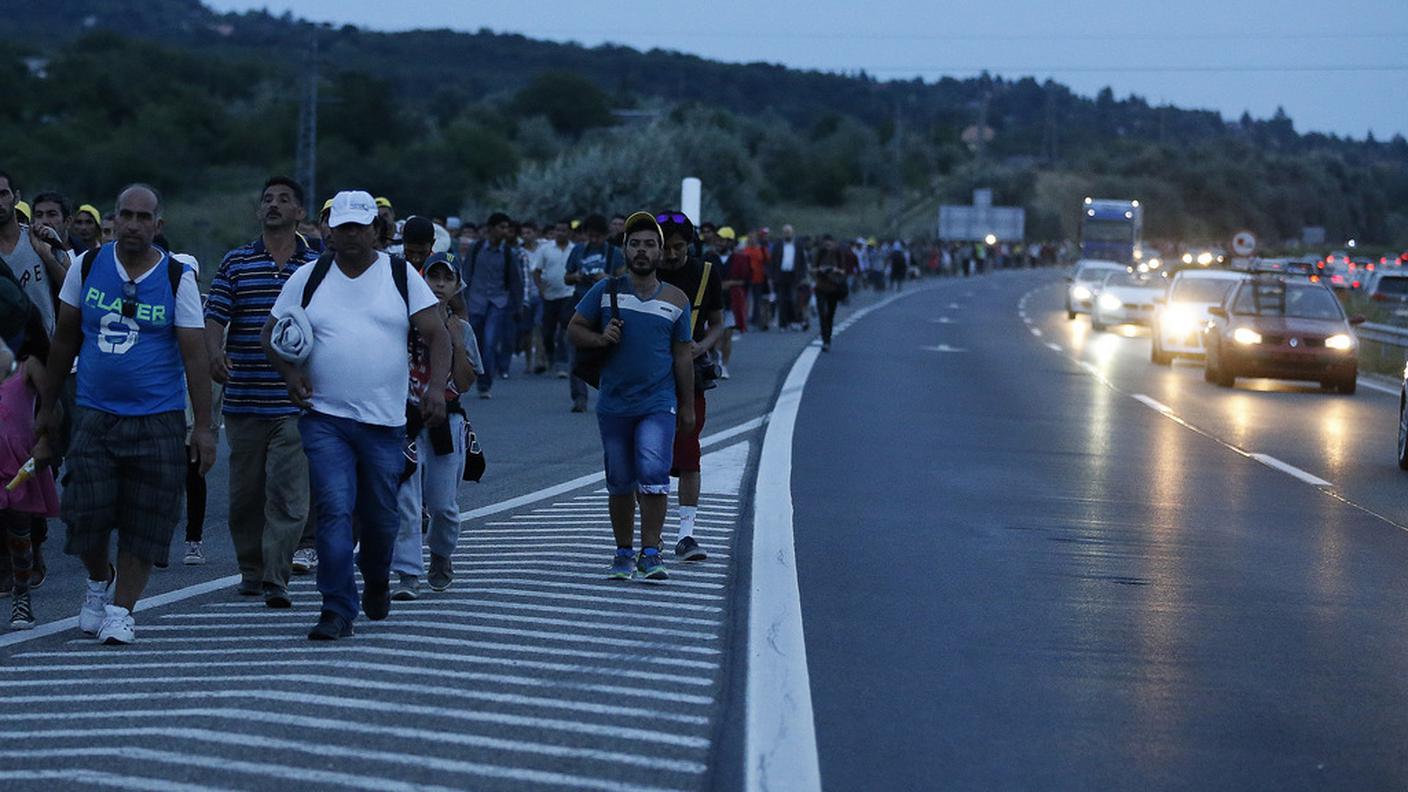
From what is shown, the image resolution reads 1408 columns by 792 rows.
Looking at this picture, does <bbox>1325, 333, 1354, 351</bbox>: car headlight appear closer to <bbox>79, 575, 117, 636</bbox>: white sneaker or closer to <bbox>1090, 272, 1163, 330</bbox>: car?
<bbox>1090, 272, 1163, 330</bbox>: car

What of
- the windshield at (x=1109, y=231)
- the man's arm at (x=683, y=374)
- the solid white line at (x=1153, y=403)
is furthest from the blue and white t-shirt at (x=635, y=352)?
the windshield at (x=1109, y=231)

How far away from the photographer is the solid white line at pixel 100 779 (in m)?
5.46

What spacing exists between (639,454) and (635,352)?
0.46m

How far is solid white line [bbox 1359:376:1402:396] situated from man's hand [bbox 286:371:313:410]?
20.7 metres

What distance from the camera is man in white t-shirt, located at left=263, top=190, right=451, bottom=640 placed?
303 inches

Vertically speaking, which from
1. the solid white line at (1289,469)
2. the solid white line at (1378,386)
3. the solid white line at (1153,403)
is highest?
the solid white line at (1289,469)

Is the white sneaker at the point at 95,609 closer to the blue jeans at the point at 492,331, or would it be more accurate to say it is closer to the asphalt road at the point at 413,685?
the asphalt road at the point at 413,685

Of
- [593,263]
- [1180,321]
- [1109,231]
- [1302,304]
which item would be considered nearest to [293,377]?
[593,263]

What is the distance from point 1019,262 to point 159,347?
123776mm

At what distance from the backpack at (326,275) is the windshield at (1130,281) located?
36752mm

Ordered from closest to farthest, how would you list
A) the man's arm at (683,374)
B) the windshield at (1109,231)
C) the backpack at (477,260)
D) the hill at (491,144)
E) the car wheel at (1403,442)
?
the man's arm at (683,374)
the car wheel at (1403,442)
the backpack at (477,260)
the windshield at (1109,231)
the hill at (491,144)

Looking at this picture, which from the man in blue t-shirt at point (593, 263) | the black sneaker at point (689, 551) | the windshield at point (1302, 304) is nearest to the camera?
the black sneaker at point (689, 551)

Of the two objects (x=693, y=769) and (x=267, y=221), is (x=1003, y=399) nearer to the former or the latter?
(x=267, y=221)

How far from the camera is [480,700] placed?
6.65 metres
